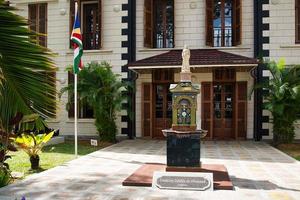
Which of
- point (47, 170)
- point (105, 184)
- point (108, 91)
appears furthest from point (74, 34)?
point (105, 184)

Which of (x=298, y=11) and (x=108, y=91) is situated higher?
(x=298, y=11)

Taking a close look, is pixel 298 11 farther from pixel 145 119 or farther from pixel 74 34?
pixel 74 34

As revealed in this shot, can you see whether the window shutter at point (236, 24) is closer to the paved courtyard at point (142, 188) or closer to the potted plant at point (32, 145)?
the paved courtyard at point (142, 188)

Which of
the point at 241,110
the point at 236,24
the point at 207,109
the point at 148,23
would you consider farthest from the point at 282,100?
the point at 148,23

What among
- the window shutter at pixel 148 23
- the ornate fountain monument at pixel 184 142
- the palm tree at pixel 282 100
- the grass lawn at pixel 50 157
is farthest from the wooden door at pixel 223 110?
the ornate fountain monument at pixel 184 142

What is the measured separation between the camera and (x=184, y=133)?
25.1 ft

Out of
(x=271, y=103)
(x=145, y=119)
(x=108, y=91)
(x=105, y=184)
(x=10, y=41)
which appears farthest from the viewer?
(x=145, y=119)

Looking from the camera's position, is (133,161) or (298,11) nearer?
(133,161)

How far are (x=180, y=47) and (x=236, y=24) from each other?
2.33m

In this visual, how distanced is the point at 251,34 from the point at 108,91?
230 inches

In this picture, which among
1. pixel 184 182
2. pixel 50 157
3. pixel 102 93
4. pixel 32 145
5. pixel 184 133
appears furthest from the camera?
pixel 102 93

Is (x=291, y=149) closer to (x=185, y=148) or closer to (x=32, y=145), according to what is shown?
(x=185, y=148)

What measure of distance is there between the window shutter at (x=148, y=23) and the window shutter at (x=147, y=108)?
5.57 ft

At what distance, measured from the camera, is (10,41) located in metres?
2.54
